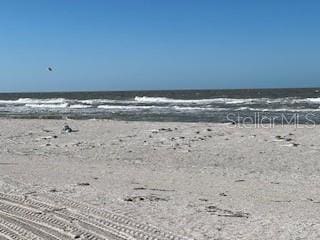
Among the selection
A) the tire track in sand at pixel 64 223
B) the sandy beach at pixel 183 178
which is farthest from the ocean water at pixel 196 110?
the tire track in sand at pixel 64 223

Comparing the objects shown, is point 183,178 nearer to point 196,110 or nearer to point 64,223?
point 64,223

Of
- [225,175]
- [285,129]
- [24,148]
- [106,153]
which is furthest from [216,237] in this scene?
[285,129]

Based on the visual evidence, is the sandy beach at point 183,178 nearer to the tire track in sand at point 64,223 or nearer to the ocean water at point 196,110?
the tire track in sand at point 64,223

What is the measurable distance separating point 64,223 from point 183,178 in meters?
3.40

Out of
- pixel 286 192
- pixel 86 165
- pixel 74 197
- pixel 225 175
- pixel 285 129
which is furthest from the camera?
pixel 285 129

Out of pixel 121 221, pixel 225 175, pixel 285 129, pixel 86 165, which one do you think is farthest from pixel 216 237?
pixel 285 129

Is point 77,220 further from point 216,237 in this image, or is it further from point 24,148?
point 24,148

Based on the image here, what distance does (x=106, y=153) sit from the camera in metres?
12.3

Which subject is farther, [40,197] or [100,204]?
[40,197]

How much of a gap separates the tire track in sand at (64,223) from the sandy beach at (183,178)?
0.05 metres

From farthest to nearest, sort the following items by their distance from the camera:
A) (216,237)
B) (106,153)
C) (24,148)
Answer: (24,148) < (106,153) < (216,237)

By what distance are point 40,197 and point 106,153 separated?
5470mm

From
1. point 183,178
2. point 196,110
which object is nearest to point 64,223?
point 183,178

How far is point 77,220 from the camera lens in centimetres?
562
